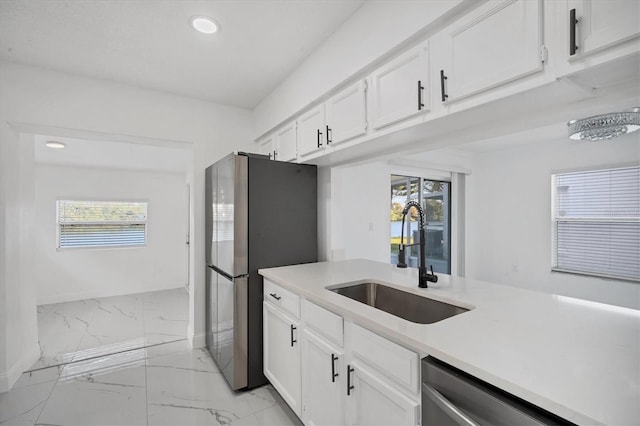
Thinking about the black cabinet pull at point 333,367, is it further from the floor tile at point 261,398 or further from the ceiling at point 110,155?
the ceiling at point 110,155

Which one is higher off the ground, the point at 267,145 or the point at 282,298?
the point at 267,145

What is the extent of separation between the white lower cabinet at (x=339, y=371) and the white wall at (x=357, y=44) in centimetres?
143

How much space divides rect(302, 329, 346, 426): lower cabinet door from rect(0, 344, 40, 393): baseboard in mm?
2426

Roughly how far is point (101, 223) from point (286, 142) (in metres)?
4.67

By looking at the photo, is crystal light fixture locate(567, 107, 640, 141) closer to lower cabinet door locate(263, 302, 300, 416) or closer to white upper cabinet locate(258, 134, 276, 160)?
white upper cabinet locate(258, 134, 276, 160)

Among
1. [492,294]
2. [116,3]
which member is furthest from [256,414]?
[116,3]

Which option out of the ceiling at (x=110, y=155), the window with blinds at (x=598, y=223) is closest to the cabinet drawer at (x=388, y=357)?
the ceiling at (x=110, y=155)

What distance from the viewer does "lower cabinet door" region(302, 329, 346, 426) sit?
4.62 feet

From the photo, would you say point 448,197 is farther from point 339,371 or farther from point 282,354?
point 339,371

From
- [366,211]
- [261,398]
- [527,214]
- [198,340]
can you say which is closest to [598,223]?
[527,214]

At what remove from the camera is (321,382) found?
154 centimetres

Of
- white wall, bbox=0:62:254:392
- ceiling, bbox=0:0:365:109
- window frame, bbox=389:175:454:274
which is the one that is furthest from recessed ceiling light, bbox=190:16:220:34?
window frame, bbox=389:175:454:274

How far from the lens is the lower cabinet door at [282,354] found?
5.89ft

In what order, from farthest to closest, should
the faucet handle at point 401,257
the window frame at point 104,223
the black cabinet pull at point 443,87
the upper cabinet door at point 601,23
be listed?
the window frame at point 104,223 < the faucet handle at point 401,257 < the black cabinet pull at point 443,87 < the upper cabinet door at point 601,23
